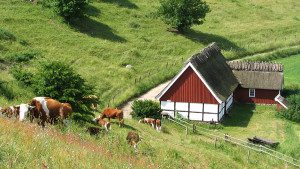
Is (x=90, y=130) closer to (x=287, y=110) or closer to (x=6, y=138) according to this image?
(x=6, y=138)

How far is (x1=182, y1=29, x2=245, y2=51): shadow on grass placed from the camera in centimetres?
6328

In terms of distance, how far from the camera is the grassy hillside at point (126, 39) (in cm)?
4812

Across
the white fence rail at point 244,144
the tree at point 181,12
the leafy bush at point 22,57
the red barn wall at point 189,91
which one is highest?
the tree at point 181,12

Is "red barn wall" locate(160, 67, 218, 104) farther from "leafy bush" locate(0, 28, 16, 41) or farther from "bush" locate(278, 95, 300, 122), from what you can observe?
"leafy bush" locate(0, 28, 16, 41)

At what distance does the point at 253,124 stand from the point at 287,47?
28603 mm

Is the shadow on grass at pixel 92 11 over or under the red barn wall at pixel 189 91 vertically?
over

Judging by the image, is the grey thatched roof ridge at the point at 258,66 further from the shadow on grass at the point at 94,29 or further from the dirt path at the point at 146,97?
the shadow on grass at the point at 94,29

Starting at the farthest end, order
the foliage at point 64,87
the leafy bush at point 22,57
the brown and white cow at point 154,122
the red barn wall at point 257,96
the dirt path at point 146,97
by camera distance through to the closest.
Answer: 1. the red barn wall at point 257,96
2. the leafy bush at point 22,57
3. the dirt path at point 146,97
4. the brown and white cow at point 154,122
5. the foliage at point 64,87

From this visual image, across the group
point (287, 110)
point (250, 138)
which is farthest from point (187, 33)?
Answer: point (250, 138)

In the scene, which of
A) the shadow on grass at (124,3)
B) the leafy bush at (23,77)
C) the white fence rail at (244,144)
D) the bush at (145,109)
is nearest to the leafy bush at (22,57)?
the leafy bush at (23,77)

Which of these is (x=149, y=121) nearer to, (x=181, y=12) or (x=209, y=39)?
(x=181, y=12)

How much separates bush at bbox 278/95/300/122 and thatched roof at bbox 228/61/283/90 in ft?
9.91


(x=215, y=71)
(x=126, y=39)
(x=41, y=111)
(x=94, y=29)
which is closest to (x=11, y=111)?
(x=41, y=111)

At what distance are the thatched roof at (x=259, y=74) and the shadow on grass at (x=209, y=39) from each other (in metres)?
13.4
